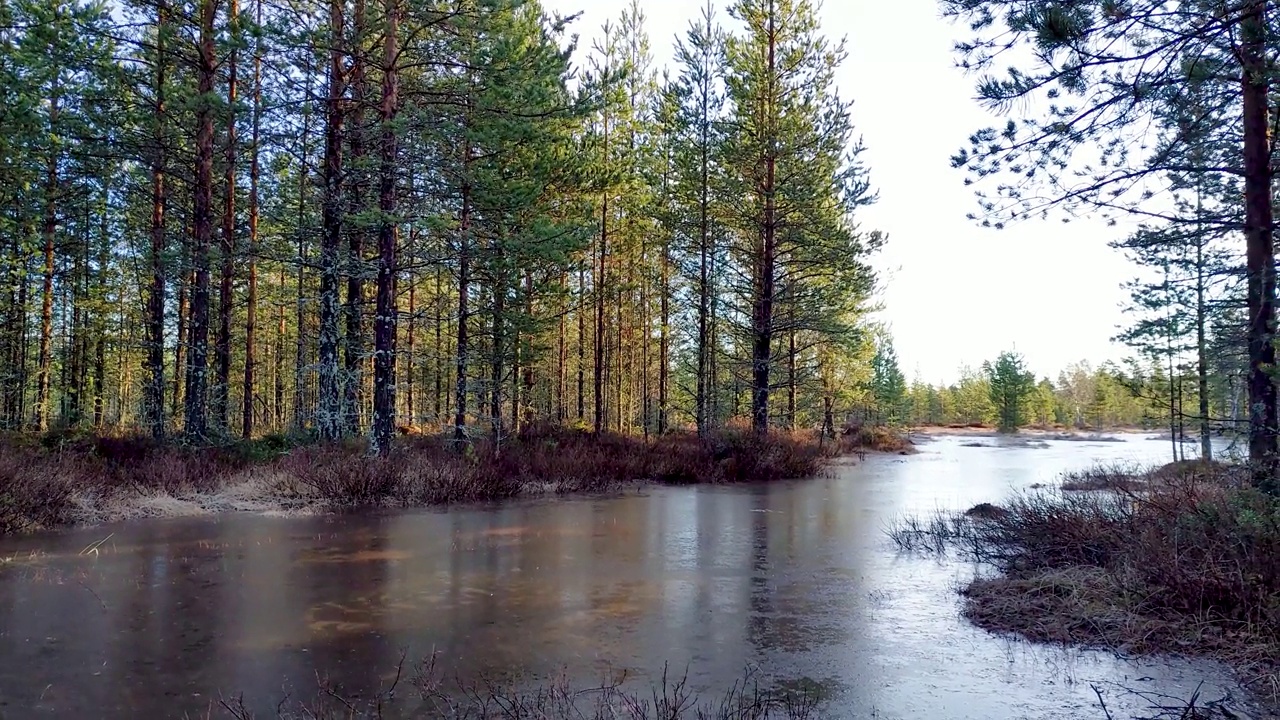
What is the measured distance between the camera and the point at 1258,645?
4.59m

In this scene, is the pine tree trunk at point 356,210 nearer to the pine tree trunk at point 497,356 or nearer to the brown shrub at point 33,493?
the pine tree trunk at point 497,356

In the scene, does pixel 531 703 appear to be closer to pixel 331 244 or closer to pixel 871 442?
pixel 331 244

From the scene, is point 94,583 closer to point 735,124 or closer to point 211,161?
point 211,161

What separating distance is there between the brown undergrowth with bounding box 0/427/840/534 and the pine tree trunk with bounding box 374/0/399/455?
0.76 m

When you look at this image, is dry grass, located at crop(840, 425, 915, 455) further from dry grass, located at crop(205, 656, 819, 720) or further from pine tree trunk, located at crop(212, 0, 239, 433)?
dry grass, located at crop(205, 656, 819, 720)

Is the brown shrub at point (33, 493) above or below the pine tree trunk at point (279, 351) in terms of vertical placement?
below

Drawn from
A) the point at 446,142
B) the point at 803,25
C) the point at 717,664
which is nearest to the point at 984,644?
the point at 717,664

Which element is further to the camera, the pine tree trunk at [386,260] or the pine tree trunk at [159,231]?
the pine tree trunk at [159,231]

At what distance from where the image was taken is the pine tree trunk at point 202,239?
541 inches

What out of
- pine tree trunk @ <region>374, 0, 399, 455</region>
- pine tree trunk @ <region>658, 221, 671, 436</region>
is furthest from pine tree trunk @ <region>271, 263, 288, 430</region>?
pine tree trunk @ <region>374, 0, 399, 455</region>

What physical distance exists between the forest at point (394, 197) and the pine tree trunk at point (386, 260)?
0.18 feet

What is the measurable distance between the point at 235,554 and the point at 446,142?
29.5 feet

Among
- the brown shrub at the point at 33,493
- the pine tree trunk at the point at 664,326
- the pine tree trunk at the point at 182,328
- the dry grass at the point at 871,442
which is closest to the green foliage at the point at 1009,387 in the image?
the dry grass at the point at 871,442

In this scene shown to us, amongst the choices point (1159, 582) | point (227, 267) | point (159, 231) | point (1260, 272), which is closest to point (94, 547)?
point (1159, 582)
